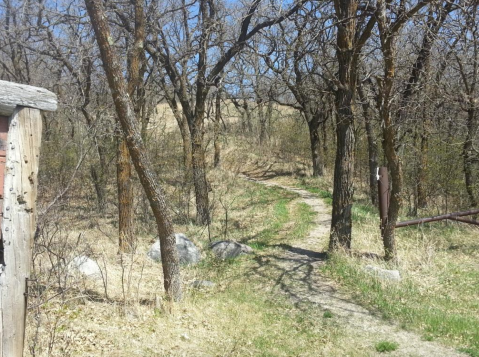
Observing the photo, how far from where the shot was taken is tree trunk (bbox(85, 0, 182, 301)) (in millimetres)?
5578

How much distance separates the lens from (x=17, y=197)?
8.88ft

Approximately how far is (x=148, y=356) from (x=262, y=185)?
15.5 metres

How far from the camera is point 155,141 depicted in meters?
14.1

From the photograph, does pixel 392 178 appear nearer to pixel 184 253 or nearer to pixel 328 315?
pixel 328 315

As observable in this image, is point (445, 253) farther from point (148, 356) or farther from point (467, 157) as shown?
point (148, 356)

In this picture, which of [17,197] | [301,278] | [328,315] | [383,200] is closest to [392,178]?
[383,200]

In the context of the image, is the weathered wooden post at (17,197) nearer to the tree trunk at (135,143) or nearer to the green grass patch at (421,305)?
the tree trunk at (135,143)

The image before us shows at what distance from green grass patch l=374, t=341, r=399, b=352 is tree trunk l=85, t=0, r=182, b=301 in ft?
9.05

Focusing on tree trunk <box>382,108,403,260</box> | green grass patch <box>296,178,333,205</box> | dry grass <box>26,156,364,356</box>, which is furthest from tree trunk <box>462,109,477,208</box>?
dry grass <box>26,156,364,356</box>

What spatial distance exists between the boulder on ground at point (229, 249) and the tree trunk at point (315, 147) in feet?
38.2

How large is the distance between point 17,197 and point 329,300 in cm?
536

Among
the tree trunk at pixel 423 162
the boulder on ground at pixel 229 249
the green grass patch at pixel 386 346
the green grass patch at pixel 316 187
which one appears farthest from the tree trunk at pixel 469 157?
the green grass patch at pixel 386 346

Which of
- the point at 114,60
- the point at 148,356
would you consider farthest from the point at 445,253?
the point at 114,60

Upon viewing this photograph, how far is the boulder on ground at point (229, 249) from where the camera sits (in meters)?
9.63
